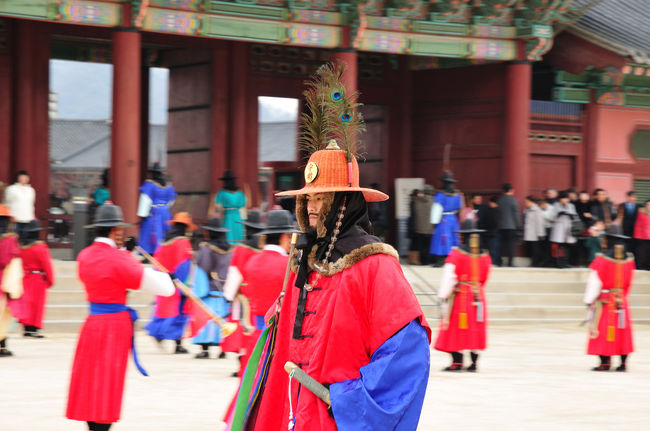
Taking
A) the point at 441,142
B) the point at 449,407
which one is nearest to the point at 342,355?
the point at 449,407

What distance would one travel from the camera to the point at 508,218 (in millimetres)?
15195

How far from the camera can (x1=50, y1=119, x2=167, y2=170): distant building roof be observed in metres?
42.6

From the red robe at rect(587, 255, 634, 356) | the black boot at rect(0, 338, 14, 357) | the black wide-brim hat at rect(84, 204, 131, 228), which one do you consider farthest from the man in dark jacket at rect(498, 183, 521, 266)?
the black wide-brim hat at rect(84, 204, 131, 228)

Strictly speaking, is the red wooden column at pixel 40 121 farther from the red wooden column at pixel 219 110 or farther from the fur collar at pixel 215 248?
the fur collar at pixel 215 248

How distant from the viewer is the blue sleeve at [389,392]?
2.90 m

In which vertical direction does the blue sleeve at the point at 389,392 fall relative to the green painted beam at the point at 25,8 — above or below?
below

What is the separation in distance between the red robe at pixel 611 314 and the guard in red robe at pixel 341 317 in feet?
22.9

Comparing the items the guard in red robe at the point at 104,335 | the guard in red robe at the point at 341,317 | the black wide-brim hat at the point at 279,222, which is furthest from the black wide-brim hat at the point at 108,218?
the guard in red robe at the point at 341,317

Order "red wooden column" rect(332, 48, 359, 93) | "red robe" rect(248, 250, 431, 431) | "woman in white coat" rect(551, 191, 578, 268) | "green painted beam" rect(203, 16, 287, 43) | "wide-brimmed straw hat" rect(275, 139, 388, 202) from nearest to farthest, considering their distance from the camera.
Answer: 1. "red robe" rect(248, 250, 431, 431)
2. "wide-brimmed straw hat" rect(275, 139, 388, 202)
3. "green painted beam" rect(203, 16, 287, 43)
4. "red wooden column" rect(332, 48, 359, 93)
5. "woman in white coat" rect(551, 191, 578, 268)

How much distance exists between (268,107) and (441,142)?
94243mm

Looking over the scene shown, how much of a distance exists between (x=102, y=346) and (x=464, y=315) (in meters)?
4.56

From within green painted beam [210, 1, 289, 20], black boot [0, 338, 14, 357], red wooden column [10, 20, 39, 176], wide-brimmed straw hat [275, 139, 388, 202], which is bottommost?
black boot [0, 338, 14, 357]

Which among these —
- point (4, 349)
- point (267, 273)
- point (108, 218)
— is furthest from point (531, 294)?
point (108, 218)

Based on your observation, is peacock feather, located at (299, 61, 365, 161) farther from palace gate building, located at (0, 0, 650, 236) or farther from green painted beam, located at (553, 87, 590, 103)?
green painted beam, located at (553, 87, 590, 103)
